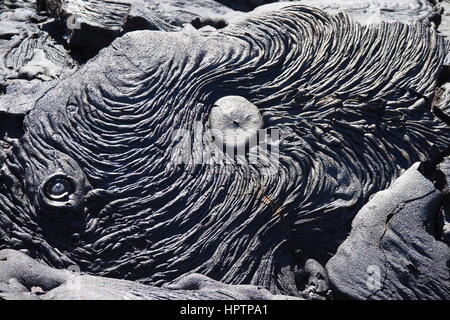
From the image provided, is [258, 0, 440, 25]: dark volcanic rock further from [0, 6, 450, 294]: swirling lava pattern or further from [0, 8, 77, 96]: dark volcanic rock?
[0, 8, 77, 96]: dark volcanic rock

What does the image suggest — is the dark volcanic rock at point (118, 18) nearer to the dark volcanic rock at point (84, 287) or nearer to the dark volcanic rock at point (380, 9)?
the dark volcanic rock at point (380, 9)

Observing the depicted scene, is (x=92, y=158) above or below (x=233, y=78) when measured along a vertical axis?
below

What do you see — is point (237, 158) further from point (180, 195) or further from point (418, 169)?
point (418, 169)

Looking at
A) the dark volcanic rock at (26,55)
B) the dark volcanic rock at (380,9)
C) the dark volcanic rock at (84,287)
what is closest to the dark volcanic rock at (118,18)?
the dark volcanic rock at (26,55)

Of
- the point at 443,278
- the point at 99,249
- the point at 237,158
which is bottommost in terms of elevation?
the point at 99,249

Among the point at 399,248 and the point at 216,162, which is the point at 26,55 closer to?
the point at 216,162

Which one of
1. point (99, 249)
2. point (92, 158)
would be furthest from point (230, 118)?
point (99, 249)
